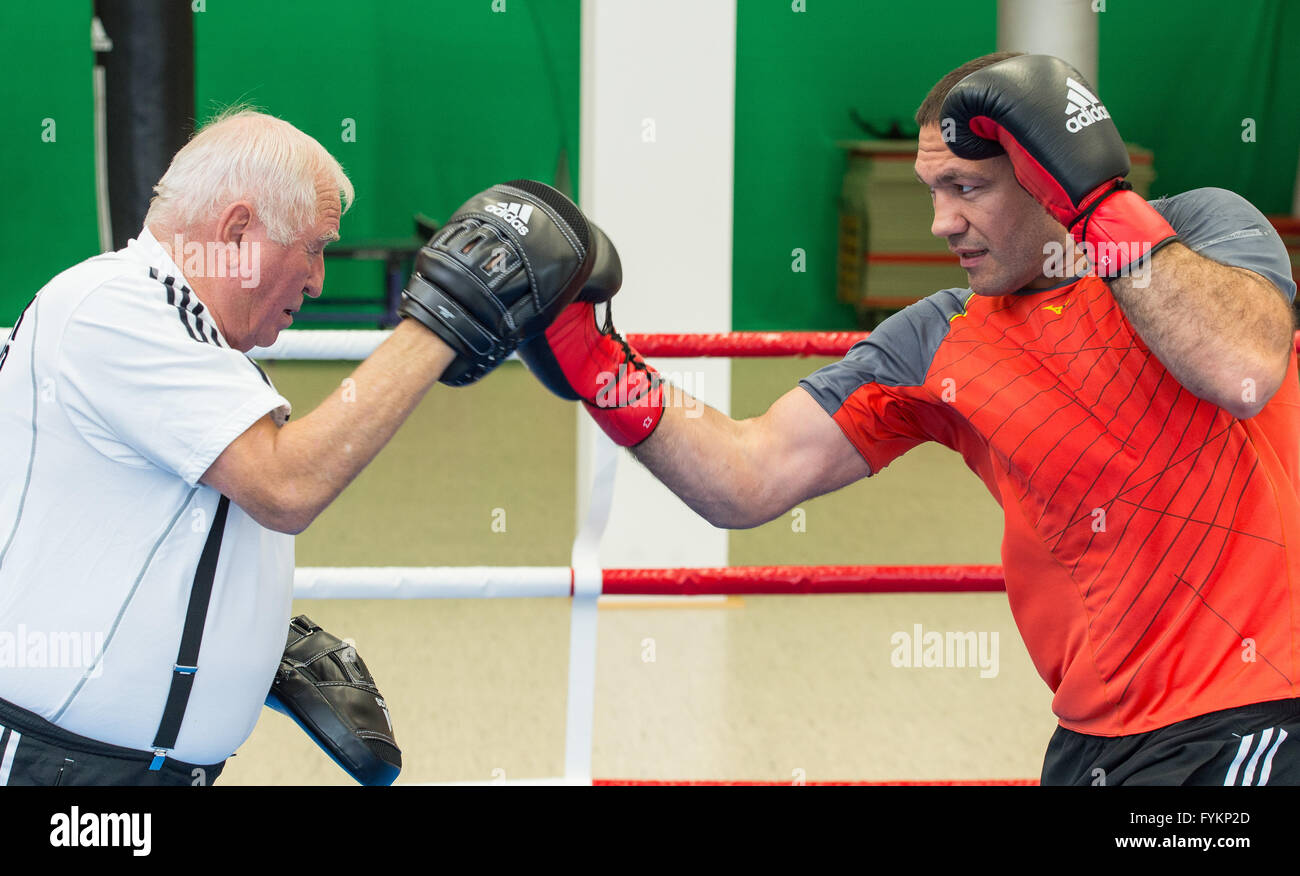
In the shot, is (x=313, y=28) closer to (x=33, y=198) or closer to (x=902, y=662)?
(x=33, y=198)

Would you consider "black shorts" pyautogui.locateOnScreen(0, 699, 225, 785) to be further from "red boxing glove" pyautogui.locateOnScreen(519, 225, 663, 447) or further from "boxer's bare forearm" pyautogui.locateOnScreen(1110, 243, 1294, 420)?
"boxer's bare forearm" pyautogui.locateOnScreen(1110, 243, 1294, 420)

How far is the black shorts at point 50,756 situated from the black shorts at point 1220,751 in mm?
1028

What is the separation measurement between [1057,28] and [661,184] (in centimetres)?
218

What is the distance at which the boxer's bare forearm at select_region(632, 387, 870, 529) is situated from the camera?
1523 mm

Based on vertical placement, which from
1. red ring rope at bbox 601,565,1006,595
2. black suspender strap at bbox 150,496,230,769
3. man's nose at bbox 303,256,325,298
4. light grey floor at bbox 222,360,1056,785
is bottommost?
light grey floor at bbox 222,360,1056,785

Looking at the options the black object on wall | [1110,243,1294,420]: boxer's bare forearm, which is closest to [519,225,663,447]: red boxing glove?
[1110,243,1294,420]: boxer's bare forearm

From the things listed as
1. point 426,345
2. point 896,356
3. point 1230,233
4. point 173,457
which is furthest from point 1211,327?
point 173,457

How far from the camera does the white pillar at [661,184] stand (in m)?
3.61

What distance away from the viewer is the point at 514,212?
128 cm

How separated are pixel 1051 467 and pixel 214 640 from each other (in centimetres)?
91

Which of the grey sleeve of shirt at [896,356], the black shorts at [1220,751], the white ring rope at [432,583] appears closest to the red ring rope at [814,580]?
the white ring rope at [432,583]

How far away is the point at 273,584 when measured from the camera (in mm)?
1326
